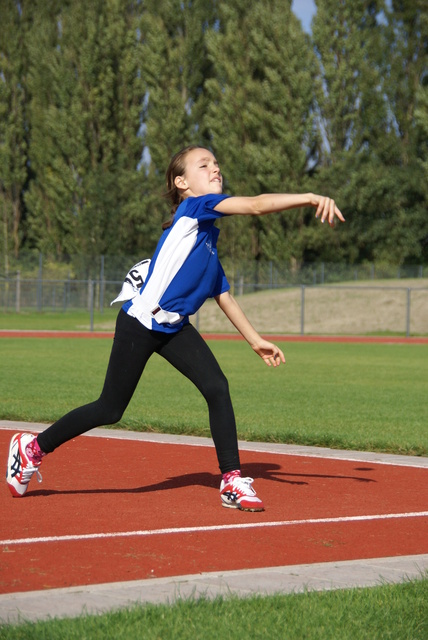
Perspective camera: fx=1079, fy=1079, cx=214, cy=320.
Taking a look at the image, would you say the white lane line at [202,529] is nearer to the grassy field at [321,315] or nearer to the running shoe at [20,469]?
the running shoe at [20,469]

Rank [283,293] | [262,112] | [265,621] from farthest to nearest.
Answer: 1. [262,112]
2. [283,293]
3. [265,621]

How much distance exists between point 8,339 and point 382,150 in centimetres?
3293

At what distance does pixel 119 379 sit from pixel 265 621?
2705 millimetres

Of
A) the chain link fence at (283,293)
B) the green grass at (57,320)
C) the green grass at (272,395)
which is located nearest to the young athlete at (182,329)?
the green grass at (272,395)

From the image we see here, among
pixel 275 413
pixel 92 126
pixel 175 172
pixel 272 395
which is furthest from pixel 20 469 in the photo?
pixel 92 126

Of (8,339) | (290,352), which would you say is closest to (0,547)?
(290,352)

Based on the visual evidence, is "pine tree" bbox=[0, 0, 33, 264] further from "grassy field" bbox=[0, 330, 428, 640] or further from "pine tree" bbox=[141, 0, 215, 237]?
"grassy field" bbox=[0, 330, 428, 640]

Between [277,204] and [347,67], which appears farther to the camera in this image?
[347,67]

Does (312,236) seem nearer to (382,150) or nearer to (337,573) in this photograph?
(382,150)

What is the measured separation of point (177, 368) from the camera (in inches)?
251

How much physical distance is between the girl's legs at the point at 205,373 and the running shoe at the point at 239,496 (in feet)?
0.68

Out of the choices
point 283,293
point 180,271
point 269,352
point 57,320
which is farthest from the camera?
point 57,320

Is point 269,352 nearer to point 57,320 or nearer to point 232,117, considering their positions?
point 57,320

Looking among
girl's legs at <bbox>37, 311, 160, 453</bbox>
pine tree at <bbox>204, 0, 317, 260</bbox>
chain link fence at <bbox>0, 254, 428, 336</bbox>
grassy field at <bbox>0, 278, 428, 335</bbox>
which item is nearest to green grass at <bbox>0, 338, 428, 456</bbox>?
girl's legs at <bbox>37, 311, 160, 453</bbox>
